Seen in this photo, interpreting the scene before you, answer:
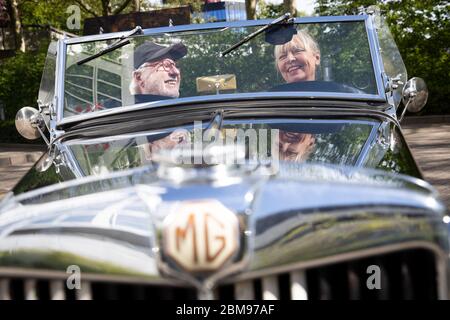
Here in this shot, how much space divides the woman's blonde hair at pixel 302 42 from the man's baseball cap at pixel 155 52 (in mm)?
507

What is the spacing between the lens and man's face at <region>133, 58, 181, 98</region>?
379cm

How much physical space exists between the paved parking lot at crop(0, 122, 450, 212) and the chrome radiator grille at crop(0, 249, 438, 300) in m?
5.47

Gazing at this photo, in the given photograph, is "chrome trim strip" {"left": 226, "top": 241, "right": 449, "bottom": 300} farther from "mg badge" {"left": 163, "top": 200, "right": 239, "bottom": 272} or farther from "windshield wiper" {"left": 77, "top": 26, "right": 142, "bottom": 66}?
"windshield wiper" {"left": 77, "top": 26, "right": 142, "bottom": 66}

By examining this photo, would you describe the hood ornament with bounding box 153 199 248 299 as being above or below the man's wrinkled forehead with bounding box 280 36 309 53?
below

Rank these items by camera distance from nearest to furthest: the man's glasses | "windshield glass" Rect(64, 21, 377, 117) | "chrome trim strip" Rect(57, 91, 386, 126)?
1. "chrome trim strip" Rect(57, 91, 386, 126)
2. "windshield glass" Rect(64, 21, 377, 117)
3. the man's glasses

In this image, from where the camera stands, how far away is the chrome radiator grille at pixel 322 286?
1.91m

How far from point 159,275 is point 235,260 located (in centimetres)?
20

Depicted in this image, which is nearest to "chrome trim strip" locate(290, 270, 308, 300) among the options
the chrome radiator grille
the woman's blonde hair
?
the chrome radiator grille

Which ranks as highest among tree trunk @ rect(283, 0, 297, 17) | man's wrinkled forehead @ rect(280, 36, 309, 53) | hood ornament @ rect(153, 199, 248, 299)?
tree trunk @ rect(283, 0, 297, 17)

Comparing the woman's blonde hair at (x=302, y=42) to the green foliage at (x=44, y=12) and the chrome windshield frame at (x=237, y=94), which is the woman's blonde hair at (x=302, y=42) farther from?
the green foliage at (x=44, y=12)

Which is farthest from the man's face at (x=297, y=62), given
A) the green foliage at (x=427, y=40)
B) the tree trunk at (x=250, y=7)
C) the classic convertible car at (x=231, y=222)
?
the green foliage at (x=427, y=40)

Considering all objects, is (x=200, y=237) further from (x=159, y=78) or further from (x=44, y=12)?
(x=44, y=12)

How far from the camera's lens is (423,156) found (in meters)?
11.2

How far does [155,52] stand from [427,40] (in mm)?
14144
